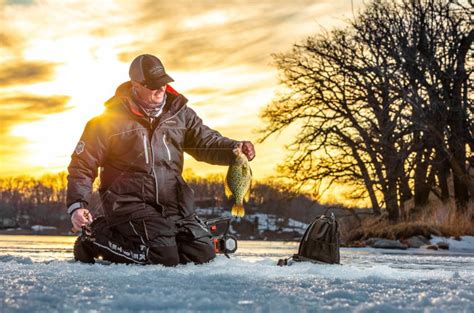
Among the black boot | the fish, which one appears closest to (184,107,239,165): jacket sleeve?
the fish

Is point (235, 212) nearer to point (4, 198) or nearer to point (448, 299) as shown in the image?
point (448, 299)

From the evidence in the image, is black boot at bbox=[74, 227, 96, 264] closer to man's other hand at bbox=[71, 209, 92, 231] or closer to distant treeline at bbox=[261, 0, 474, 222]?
man's other hand at bbox=[71, 209, 92, 231]

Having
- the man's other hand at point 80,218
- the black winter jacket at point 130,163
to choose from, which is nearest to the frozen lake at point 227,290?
the man's other hand at point 80,218

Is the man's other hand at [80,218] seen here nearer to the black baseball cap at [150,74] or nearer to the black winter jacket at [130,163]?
the black winter jacket at [130,163]

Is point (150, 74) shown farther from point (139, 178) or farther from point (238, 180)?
point (238, 180)

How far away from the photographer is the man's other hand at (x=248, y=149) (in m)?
5.64

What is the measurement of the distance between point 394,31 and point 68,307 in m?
20.1

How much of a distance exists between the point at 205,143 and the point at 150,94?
680mm

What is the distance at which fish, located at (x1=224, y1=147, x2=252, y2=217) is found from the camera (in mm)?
5445

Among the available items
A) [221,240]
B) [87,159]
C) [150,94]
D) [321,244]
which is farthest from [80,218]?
[321,244]

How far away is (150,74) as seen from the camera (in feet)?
18.5

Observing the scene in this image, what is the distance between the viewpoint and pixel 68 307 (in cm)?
287

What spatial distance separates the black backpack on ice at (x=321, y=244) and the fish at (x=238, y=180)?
77 cm

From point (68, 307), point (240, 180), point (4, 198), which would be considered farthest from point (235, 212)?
point (4, 198)
